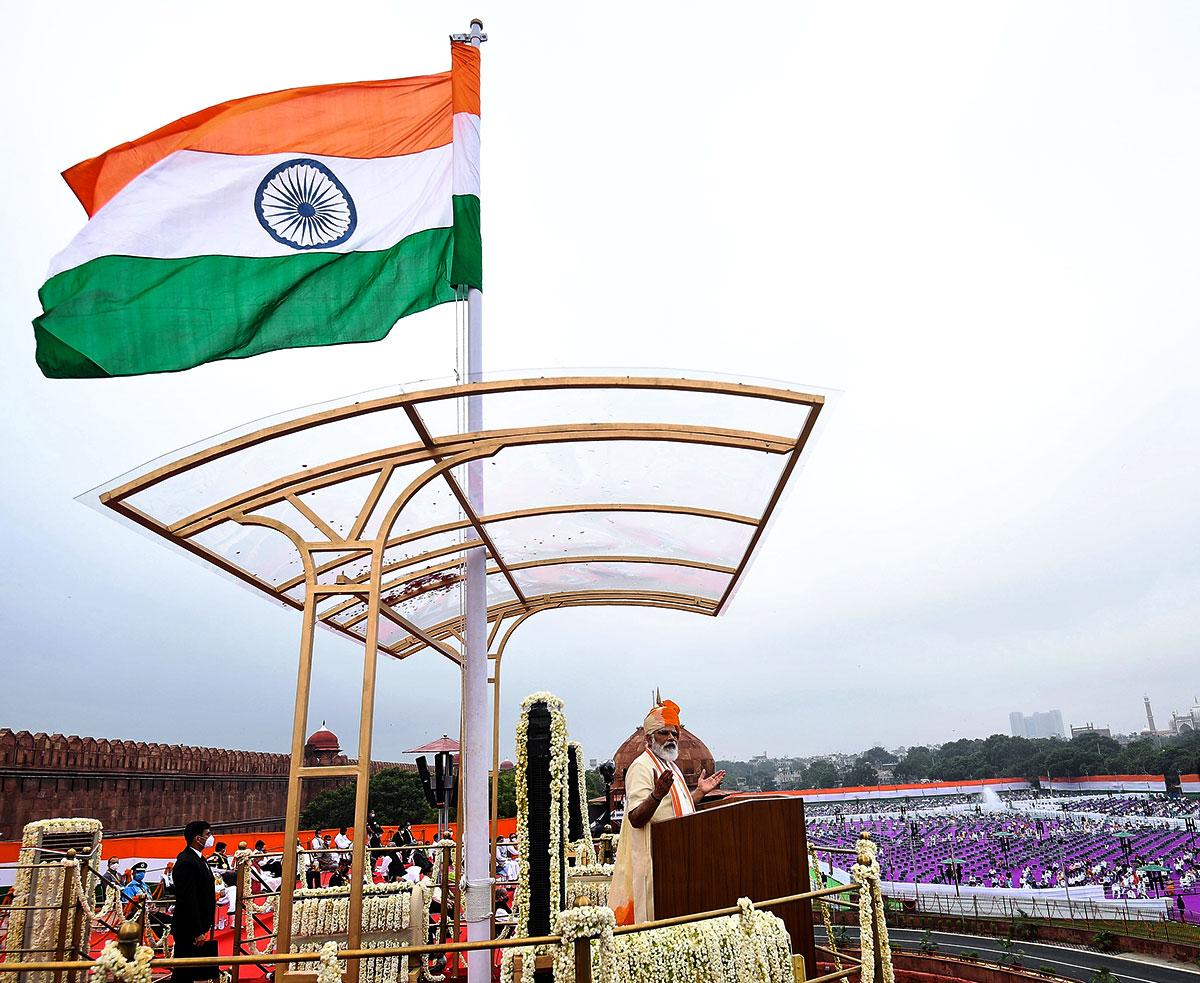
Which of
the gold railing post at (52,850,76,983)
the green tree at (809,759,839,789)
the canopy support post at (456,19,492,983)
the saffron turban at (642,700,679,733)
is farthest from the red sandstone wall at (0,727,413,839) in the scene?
the green tree at (809,759,839,789)

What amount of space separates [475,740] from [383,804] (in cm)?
3373

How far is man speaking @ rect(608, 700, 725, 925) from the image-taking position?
567 cm

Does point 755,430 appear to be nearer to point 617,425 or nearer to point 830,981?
point 617,425

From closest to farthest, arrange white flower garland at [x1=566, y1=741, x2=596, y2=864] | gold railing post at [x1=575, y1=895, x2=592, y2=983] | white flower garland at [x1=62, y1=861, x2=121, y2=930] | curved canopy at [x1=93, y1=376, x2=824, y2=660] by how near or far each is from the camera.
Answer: gold railing post at [x1=575, y1=895, x2=592, y2=983]
curved canopy at [x1=93, y1=376, x2=824, y2=660]
white flower garland at [x1=62, y1=861, x2=121, y2=930]
white flower garland at [x1=566, y1=741, x2=596, y2=864]

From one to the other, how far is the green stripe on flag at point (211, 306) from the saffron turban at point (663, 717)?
12.0ft

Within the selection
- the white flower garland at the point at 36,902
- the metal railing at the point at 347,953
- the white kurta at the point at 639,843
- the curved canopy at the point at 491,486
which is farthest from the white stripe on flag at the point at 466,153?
the white flower garland at the point at 36,902

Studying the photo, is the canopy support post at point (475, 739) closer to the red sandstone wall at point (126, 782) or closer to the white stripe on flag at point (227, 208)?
the white stripe on flag at point (227, 208)

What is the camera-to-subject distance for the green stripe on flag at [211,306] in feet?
18.2

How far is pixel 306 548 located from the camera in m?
5.66

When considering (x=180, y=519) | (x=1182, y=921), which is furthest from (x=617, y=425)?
(x=1182, y=921)

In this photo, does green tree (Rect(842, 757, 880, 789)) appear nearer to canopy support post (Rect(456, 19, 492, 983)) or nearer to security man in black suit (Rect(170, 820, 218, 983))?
canopy support post (Rect(456, 19, 492, 983))

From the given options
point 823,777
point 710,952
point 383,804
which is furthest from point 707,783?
point 823,777

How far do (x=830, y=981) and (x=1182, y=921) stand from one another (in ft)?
114

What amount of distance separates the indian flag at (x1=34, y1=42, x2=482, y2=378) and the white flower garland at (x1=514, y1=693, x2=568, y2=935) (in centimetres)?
324
